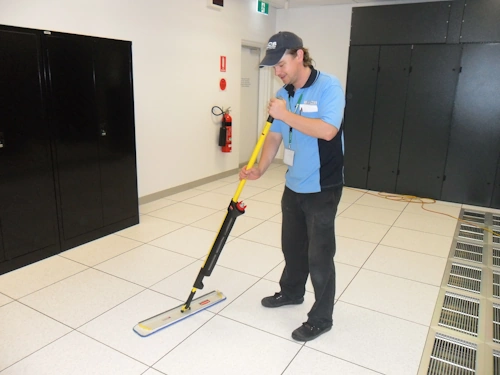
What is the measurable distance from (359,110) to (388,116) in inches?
16.5

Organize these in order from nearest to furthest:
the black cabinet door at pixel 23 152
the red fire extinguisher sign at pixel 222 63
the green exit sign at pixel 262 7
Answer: the black cabinet door at pixel 23 152 → the red fire extinguisher sign at pixel 222 63 → the green exit sign at pixel 262 7

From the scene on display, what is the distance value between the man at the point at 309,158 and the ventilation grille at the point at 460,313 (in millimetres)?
824

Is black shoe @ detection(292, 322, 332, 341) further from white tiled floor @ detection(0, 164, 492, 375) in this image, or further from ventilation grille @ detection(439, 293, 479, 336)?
ventilation grille @ detection(439, 293, 479, 336)

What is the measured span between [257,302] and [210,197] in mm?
2595

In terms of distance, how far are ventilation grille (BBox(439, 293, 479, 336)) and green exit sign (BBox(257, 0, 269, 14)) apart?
5.04 metres

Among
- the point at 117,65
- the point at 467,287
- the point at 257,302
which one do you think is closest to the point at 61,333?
the point at 257,302

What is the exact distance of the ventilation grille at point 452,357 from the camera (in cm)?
198

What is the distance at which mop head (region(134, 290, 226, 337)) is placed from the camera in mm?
2188

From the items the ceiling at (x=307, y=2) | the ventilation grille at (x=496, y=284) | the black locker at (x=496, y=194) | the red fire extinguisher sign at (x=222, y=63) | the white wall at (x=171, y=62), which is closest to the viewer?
the ventilation grille at (x=496, y=284)

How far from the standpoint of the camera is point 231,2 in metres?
5.52

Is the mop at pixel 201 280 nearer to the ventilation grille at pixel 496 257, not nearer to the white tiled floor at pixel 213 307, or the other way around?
the white tiled floor at pixel 213 307

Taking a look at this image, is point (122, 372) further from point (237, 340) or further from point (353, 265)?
point (353, 265)

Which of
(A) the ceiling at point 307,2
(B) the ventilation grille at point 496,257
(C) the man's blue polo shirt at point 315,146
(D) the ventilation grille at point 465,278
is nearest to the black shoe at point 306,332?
(C) the man's blue polo shirt at point 315,146

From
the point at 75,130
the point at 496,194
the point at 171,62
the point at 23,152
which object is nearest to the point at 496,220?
the point at 496,194
